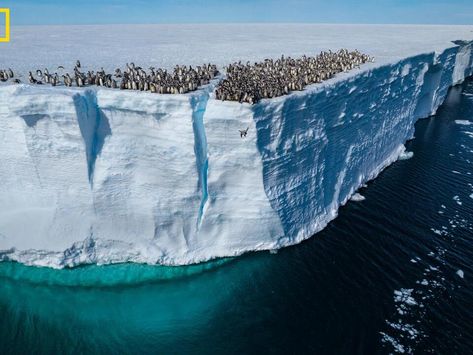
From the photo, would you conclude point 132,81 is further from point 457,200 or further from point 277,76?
point 457,200

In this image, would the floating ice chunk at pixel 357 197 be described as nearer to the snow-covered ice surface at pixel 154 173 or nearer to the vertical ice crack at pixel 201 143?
the snow-covered ice surface at pixel 154 173

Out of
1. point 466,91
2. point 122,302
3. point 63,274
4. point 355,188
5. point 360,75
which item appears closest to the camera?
point 122,302

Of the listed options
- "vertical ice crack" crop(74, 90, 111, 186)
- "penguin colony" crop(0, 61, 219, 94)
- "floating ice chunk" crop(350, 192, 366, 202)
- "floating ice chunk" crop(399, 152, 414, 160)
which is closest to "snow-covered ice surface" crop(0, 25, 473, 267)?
"vertical ice crack" crop(74, 90, 111, 186)

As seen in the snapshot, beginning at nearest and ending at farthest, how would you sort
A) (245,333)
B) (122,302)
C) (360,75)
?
(245,333)
(122,302)
(360,75)

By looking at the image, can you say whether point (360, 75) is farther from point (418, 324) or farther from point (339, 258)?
point (418, 324)

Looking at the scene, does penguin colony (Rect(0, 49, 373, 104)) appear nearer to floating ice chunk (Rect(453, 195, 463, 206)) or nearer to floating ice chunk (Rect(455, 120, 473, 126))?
floating ice chunk (Rect(453, 195, 463, 206))

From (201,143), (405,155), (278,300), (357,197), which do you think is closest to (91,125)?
(201,143)

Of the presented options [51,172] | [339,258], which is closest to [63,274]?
[51,172]

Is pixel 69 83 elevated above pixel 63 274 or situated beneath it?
elevated above
